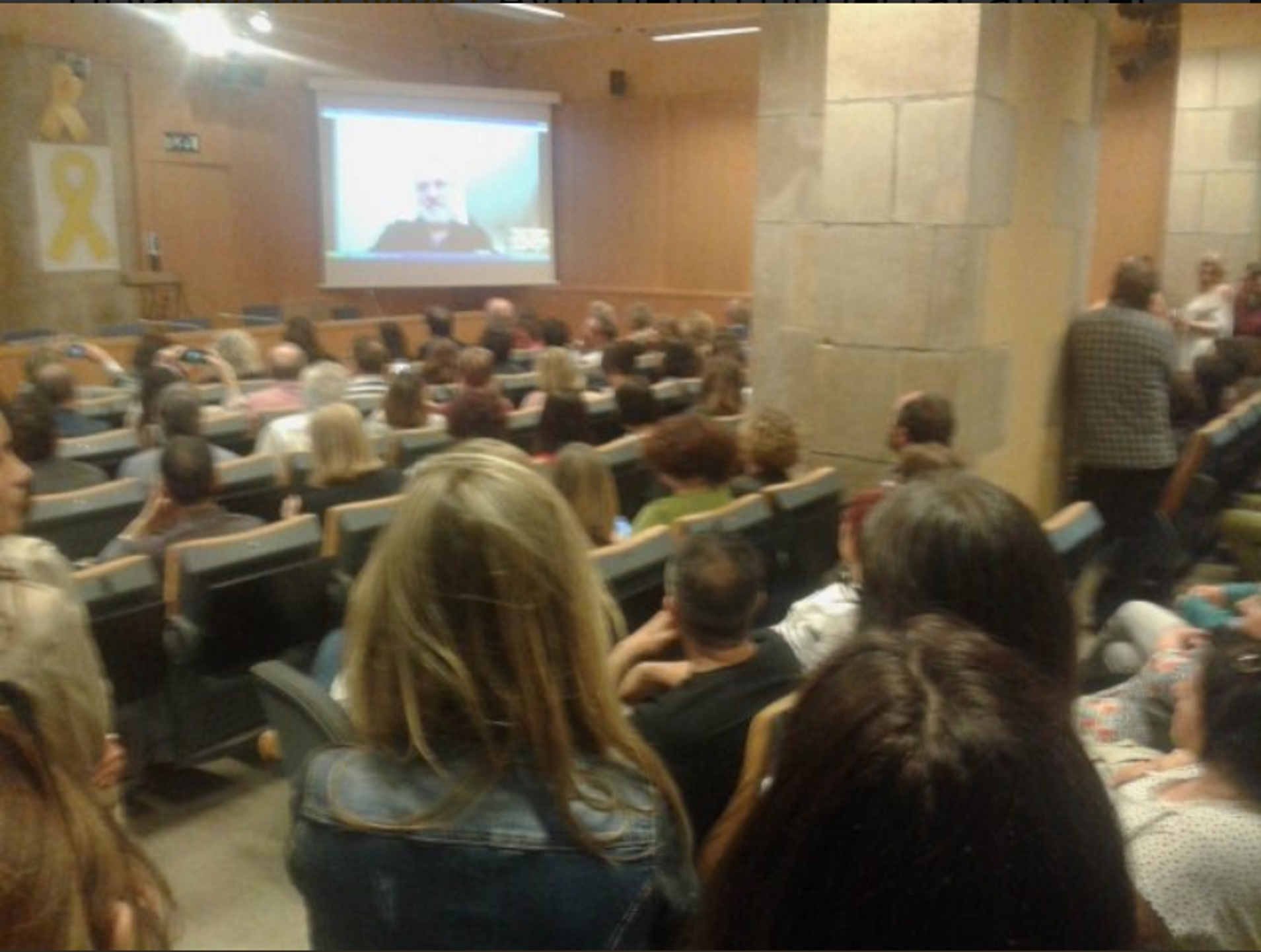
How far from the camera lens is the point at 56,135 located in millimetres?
9828

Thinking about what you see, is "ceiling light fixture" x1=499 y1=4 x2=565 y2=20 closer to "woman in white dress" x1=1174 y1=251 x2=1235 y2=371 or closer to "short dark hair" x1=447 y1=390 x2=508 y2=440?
"woman in white dress" x1=1174 y1=251 x2=1235 y2=371

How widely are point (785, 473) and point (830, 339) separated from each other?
626 mm

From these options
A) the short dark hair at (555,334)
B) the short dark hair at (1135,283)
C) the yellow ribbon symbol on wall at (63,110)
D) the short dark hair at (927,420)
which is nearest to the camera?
the short dark hair at (927,420)

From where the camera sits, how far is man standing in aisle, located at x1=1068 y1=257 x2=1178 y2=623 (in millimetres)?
4207

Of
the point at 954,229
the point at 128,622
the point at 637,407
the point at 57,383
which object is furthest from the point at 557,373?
the point at 128,622

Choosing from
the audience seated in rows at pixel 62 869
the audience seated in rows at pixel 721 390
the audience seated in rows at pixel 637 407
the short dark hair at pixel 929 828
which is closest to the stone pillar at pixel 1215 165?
the audience seated in rows at pixel 721 390

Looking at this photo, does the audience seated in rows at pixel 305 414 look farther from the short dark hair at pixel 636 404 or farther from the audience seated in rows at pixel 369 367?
the short dark hair at pixel 636 404

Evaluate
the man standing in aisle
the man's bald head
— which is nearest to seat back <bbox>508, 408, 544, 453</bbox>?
the man's bald head

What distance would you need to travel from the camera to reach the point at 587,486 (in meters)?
3.07

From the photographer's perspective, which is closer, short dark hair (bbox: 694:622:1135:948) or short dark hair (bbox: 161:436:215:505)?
short dark hair (bbox: 694:622:1135:948)

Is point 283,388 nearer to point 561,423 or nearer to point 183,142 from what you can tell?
point 561,423

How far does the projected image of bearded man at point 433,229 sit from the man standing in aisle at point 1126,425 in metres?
9.15

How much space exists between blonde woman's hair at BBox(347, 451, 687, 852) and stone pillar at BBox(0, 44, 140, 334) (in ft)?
32.5

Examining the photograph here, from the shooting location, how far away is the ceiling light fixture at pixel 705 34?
11664mm
